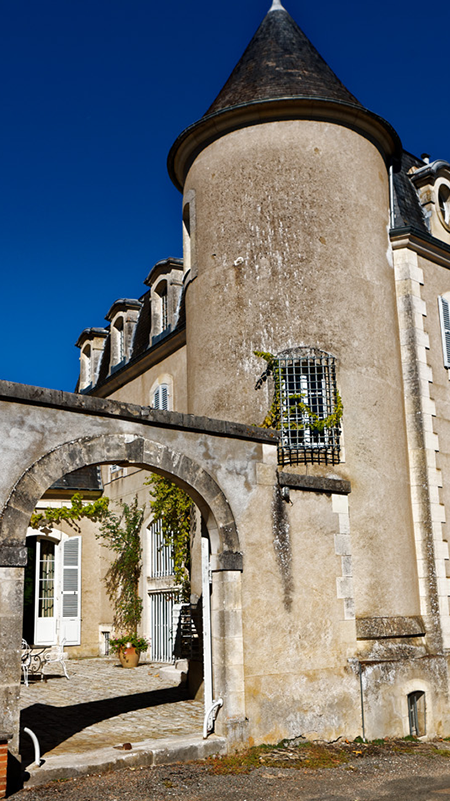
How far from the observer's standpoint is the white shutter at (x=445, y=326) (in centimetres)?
1149

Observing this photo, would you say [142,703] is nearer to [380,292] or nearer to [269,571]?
[269,571]

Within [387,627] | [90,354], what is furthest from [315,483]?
[90,354]

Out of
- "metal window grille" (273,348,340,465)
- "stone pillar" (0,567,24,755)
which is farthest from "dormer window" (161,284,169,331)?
"stone pillar" (0,567,24,755)

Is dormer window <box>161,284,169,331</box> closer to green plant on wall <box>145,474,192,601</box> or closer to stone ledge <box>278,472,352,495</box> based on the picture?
green plant on wall <box>145,474,192,601</box>

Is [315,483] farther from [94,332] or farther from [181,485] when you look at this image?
[94,332]

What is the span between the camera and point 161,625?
14.9 m

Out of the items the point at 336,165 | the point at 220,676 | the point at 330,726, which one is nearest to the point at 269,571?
the point at 220,676

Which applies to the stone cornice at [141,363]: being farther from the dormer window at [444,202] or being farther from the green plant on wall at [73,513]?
the dormer window at [444,202]

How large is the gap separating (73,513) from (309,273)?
8.87 metres

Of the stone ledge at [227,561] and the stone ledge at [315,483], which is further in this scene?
the stone ledge at [315,483]

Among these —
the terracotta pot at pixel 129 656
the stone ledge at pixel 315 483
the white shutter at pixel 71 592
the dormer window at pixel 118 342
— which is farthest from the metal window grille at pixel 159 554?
the stone ledge at pixel 315 483

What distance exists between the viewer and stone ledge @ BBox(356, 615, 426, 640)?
9.22 m

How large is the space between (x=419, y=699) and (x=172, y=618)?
547 centimetres

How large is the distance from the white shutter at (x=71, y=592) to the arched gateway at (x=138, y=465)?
9124 millimetres
